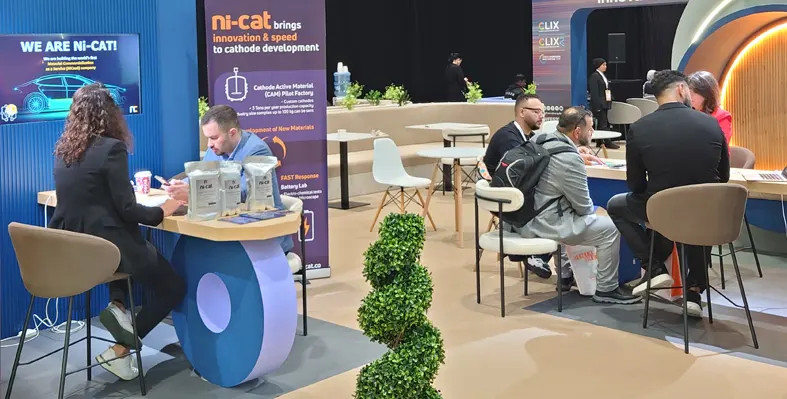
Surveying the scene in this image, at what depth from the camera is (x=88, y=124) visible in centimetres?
418

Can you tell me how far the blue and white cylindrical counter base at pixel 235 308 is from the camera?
4094mm

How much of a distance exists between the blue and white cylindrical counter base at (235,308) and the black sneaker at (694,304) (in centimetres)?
236

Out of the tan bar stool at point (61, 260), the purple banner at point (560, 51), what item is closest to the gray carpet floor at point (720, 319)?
the tan bar stool at point (61, 260)

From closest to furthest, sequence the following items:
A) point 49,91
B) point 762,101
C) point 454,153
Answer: point 49,91 → point 762,101 → point 454,153

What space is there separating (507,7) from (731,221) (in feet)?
44.6

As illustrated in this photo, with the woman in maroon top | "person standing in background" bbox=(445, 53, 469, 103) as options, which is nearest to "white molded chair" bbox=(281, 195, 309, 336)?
the woman in maroon top

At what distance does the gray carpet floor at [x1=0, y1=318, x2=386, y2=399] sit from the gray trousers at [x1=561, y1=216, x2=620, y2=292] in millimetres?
1486

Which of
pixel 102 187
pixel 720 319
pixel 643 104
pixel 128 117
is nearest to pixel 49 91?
pixel 128 117

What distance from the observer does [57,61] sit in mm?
5055

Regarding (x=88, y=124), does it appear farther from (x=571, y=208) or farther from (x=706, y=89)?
(x=706, y=89)

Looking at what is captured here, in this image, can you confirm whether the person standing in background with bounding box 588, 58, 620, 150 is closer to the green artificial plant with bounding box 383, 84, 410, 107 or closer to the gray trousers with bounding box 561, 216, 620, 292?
the green artificial plant with bounding box 383, 84, 410, 107

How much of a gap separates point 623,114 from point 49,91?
8.95m

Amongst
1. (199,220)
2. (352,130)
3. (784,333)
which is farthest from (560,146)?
(352,130)

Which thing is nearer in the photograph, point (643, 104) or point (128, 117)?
point (128, 117)
